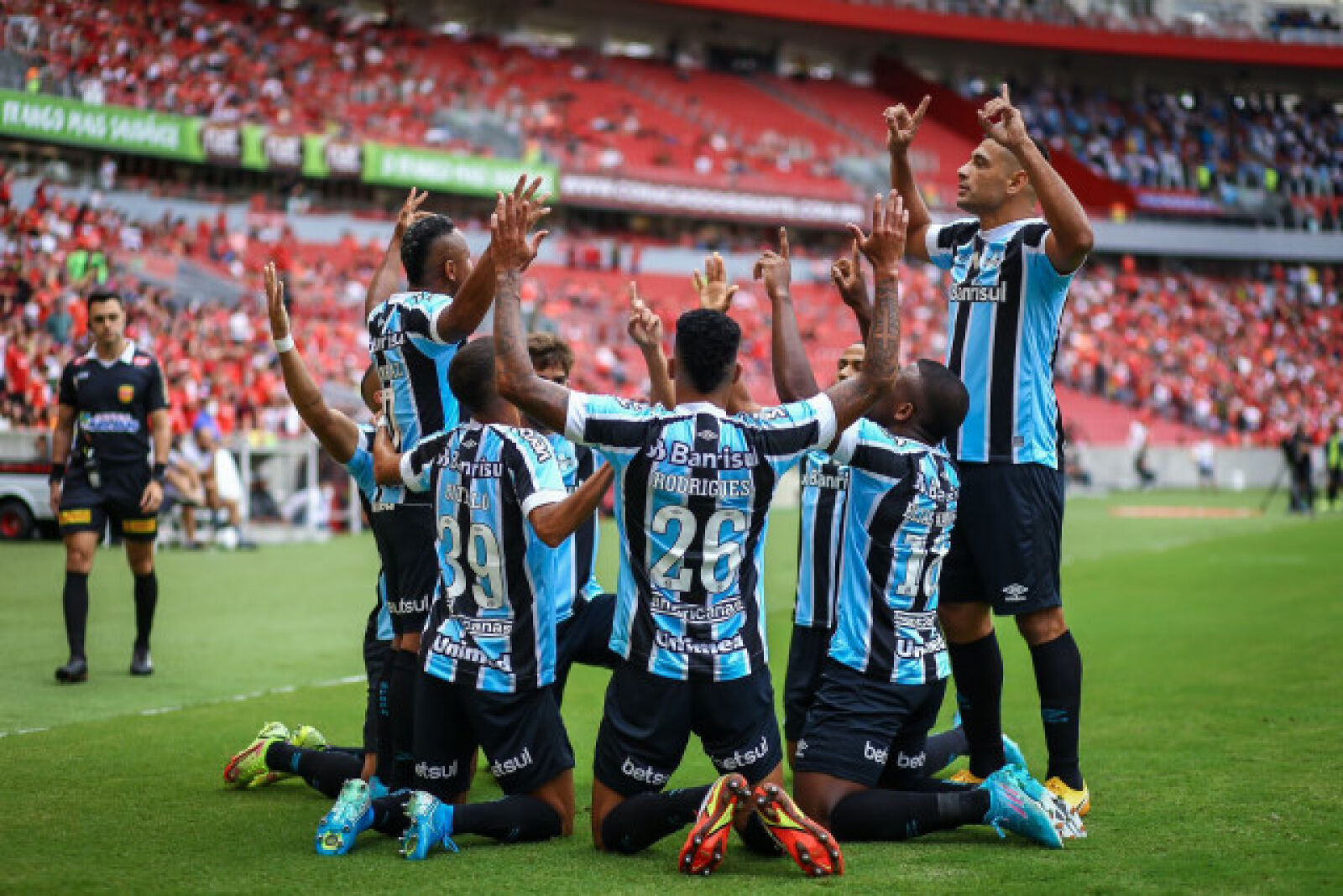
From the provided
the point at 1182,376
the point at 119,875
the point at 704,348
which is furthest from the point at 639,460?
the point at 1182,376

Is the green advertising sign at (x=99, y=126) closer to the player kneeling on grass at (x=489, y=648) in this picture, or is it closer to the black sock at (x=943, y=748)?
the player kneeling on grass at (x=489, y=648)

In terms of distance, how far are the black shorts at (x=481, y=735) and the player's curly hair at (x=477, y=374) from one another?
106 cm

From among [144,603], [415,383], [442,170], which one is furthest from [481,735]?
[442,170]

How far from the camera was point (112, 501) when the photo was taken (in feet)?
32.1

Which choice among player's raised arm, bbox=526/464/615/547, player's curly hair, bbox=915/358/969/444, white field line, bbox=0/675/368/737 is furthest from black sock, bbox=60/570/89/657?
player's curly hair, bbox=915/358/969/444

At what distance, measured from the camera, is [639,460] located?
513 cm

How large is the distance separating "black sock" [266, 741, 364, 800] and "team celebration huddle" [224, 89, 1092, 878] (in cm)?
1

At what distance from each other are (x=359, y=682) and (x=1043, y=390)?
213 inches

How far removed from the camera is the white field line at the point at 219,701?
782 cm

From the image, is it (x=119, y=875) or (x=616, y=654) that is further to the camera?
(x=616, y=654)

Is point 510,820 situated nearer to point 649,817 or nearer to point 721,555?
point 649,817

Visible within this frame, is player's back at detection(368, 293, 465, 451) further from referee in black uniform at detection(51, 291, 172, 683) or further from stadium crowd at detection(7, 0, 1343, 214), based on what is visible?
stadium crowd at detection(7, 0, 1343, 214)

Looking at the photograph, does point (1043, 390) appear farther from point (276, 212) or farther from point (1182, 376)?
point (1182, 376)

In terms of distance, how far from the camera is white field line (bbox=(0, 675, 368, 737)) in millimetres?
7821
